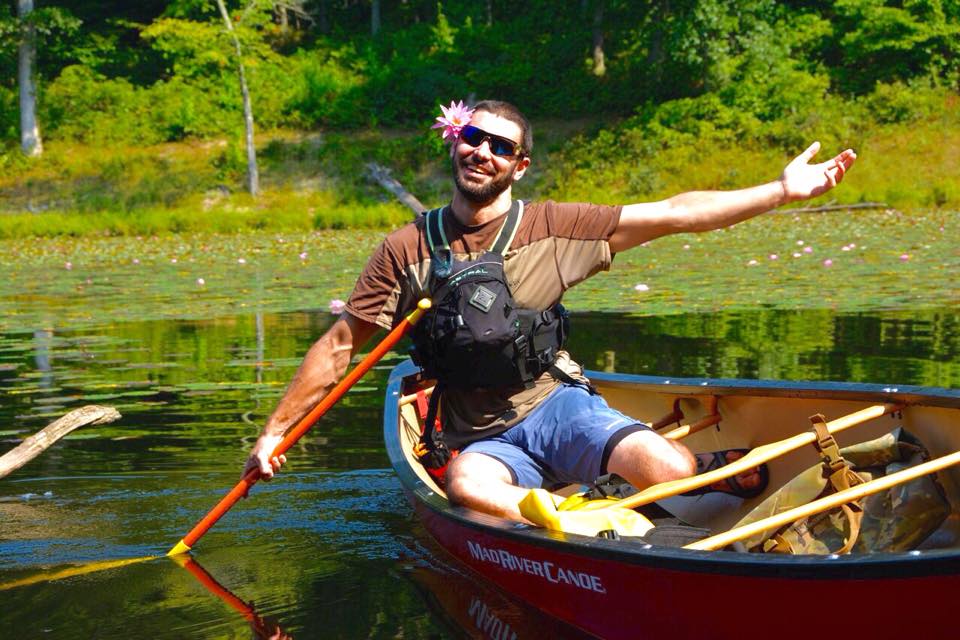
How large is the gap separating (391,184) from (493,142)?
20.7m

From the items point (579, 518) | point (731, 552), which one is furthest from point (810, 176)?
point (731, 552)

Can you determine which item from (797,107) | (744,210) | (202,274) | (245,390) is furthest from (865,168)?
(744,210)

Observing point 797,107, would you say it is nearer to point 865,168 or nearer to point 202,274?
point 865,168

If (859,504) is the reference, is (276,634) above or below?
below

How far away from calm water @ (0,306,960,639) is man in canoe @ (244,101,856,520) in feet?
1.41

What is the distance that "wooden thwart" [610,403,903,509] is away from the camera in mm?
3535

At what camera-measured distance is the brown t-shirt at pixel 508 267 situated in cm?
415

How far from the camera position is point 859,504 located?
12.3 feet

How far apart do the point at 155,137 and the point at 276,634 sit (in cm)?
2449

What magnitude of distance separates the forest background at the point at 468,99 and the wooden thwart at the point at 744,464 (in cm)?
1639

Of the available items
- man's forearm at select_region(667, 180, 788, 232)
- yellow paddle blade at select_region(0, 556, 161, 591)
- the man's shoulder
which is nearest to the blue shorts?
the man's shoulder

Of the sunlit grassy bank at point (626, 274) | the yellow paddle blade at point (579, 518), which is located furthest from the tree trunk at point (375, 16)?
the yellow paddle blade at point (579, 518)

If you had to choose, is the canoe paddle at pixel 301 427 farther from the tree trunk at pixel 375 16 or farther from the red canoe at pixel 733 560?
the tree trunk at pixel 375 16

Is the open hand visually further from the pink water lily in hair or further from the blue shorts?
the pink water lily in hair
